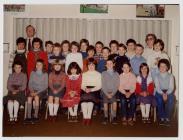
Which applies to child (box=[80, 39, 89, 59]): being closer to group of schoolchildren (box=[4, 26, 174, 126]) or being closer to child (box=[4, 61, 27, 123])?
group of schoolchildren (box=[4, 26, 174, 126])

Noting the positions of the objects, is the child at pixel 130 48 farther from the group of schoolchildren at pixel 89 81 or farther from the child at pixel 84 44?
the child at pixel 84 44

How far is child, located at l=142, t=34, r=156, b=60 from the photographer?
3797 millimetres

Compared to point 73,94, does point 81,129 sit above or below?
below

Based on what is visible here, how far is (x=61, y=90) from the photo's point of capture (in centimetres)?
380

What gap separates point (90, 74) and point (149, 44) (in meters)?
0.62

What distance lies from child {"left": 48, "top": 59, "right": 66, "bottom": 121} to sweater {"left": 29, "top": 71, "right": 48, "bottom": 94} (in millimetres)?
65

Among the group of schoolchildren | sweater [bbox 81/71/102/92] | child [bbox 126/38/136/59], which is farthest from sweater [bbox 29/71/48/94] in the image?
child [bbox 126/38/136/59]

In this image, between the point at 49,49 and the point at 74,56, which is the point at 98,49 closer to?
the point at 74,56

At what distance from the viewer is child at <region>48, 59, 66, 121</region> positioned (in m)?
3.79

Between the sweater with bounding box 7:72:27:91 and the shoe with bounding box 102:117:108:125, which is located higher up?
the sweater with bounding box 7:72:27:91

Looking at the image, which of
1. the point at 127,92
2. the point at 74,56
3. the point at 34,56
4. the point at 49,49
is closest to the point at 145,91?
the point at 127,92

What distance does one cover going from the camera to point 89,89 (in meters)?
3.79

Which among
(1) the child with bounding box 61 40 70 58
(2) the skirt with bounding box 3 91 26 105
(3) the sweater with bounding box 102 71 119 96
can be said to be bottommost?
(2) the skirt with bounding box 3 91 26 105

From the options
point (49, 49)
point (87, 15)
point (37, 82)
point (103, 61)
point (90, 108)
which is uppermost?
point (87, 15)
